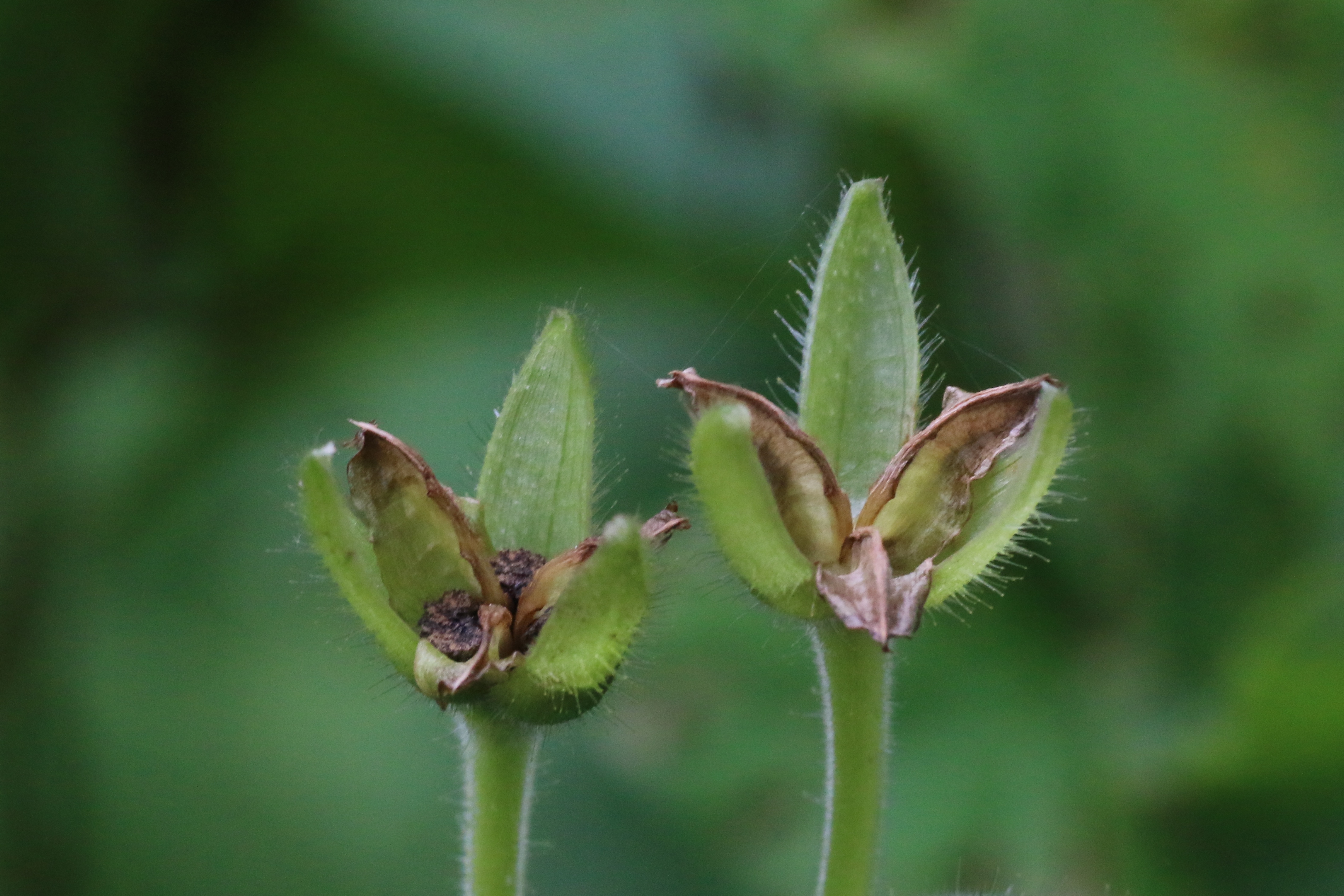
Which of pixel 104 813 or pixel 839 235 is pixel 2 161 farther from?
pixel 839 235

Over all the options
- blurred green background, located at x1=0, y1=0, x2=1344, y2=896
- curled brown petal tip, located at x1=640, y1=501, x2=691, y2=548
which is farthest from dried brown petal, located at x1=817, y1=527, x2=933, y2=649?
blurred green background, located at x1=0, y1=0, x2=1344, y2=896

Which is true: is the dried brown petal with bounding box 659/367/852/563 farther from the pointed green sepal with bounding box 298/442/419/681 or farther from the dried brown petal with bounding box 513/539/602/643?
the pointed green sepal with bounding box 298/442/419/681

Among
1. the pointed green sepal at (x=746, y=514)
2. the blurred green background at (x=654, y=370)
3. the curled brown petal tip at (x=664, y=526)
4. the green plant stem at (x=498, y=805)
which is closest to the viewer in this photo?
the pointed green sepal at (x=746, y=514)

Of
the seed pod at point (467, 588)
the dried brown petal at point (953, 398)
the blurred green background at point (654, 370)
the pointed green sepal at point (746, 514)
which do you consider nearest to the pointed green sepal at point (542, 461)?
the seed pod at point (467, 588)

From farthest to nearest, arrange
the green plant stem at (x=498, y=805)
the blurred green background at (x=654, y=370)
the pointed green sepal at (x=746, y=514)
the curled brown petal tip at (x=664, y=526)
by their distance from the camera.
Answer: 1. the blurred green background at (x=654, y=370)
2. the green plant stem at (x=498, y=805)
3. the curled brown petal tip at (x=664, y=526)
4. the pointed green sepal at (x=746, y=514)

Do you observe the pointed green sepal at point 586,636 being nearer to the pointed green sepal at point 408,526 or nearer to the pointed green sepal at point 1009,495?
the pointed green sepal at point 408,526

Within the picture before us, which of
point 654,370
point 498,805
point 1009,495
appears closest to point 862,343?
point 1009,495

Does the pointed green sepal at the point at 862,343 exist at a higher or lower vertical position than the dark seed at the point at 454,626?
higher
